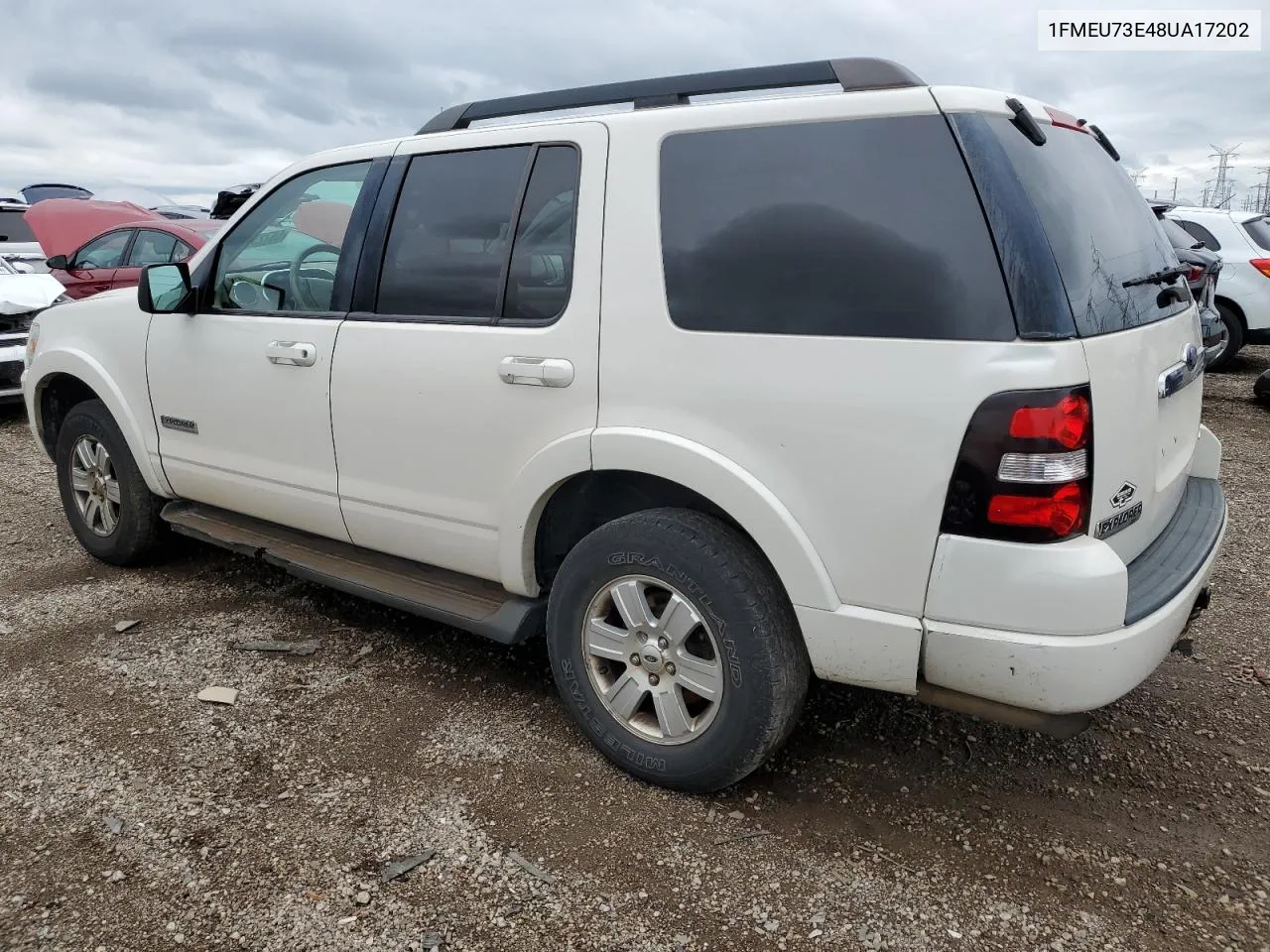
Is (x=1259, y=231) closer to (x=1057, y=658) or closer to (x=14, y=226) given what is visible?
(x=1057, y=658)

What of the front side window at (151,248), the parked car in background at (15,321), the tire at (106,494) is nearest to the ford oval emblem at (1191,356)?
the tire at (106,494)

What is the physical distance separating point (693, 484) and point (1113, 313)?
3.53 ft

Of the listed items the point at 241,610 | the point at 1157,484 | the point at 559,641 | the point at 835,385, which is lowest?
the point at 241,610

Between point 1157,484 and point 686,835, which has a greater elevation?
point 1157,484

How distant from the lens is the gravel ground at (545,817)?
87.7 inches

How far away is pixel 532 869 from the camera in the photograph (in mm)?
2410

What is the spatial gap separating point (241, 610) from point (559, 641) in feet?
6.24

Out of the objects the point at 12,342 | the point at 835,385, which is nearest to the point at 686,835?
the point at 835,385

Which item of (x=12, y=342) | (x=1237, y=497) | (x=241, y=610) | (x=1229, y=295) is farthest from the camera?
(x=1229, y=295)

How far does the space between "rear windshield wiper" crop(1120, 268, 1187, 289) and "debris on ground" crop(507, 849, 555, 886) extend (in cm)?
204

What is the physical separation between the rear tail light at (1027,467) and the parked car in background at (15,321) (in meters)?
8.08

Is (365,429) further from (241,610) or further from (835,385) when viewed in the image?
(835,385)

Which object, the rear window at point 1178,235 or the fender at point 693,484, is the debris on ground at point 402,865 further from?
the rear window at point 1178,235

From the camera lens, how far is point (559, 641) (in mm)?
2803
